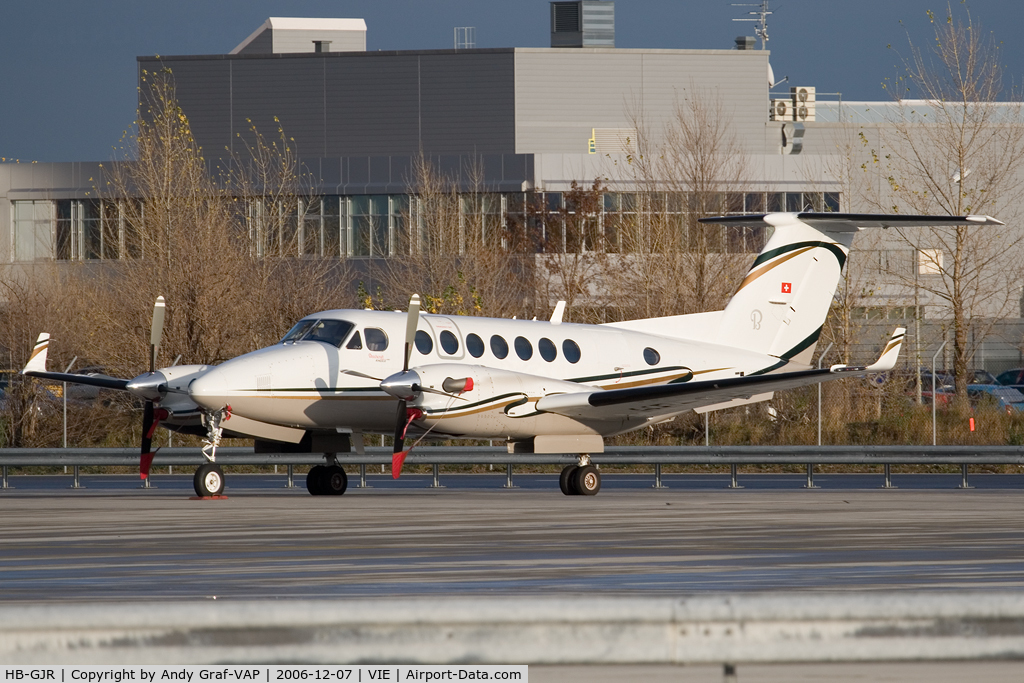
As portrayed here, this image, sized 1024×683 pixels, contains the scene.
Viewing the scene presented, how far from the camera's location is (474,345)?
19141 millimetres

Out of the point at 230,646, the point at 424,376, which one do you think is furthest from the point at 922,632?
the point at 424,376

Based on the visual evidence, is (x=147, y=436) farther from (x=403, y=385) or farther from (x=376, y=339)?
(x=403, y=385)

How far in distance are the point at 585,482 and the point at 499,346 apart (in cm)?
249

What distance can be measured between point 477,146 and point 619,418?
163 ft

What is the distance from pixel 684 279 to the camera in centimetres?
3375

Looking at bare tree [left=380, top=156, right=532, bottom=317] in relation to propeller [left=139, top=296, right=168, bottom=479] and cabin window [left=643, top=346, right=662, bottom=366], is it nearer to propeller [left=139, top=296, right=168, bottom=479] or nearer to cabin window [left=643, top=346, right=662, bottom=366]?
cabin window [left=643, top=346, right=662, bottom=366]

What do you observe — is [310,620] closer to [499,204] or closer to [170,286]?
[170,286]

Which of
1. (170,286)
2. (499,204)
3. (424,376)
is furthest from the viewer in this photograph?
(499,204)

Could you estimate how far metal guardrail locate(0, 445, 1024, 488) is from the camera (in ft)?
69.5

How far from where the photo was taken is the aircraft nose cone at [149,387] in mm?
17641

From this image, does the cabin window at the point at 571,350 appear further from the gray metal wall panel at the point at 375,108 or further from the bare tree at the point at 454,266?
the gray metal wall panel at the point at 375,108

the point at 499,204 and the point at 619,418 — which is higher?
the point at 499,204

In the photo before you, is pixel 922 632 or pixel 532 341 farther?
pixel 532 341

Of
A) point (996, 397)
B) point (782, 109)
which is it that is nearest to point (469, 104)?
point (782, 109)
